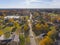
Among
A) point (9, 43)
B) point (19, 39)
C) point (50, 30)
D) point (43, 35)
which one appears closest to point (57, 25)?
point (50, 30)

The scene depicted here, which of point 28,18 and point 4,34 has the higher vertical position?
point 28,18

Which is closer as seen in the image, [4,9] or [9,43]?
[9,43]

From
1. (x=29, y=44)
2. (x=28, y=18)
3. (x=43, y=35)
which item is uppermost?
(x=28, y=18)

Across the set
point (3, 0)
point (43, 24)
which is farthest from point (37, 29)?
point (3, 0)

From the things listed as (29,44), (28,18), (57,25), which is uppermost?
(28,18)

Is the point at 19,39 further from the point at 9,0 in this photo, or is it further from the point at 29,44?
the point at 9,0

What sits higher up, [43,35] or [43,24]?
[43,24]

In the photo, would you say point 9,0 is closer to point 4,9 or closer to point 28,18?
point 4,9

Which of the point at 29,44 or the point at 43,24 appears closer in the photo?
the point at 29,44
